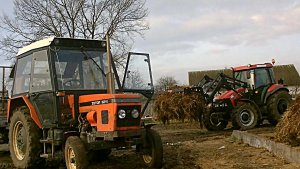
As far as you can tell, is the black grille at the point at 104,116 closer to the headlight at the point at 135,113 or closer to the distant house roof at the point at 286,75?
the headlight at the point at 135,113

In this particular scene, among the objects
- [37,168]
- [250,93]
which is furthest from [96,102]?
[250,93]

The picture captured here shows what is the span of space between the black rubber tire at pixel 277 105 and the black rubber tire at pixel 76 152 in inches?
411

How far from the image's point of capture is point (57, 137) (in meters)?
7.83

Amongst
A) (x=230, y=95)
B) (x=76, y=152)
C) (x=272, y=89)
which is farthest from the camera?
(x=272, y=89)

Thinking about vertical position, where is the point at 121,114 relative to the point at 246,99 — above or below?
below

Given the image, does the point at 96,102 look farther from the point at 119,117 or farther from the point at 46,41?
the point at 46,41

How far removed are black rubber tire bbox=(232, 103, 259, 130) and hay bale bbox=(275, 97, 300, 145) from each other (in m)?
7.17

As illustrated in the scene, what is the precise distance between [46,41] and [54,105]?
1.24m

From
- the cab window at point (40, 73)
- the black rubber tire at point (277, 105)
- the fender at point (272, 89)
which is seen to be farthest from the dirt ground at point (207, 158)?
the fender at point (272, 89)

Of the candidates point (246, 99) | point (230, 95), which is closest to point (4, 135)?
point (230, 95)

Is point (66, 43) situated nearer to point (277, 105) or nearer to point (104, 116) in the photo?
point (104, 116)

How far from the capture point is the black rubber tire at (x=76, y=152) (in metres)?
6.84

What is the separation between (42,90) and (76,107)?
77 centimetres

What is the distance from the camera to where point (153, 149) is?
7.74 meters
